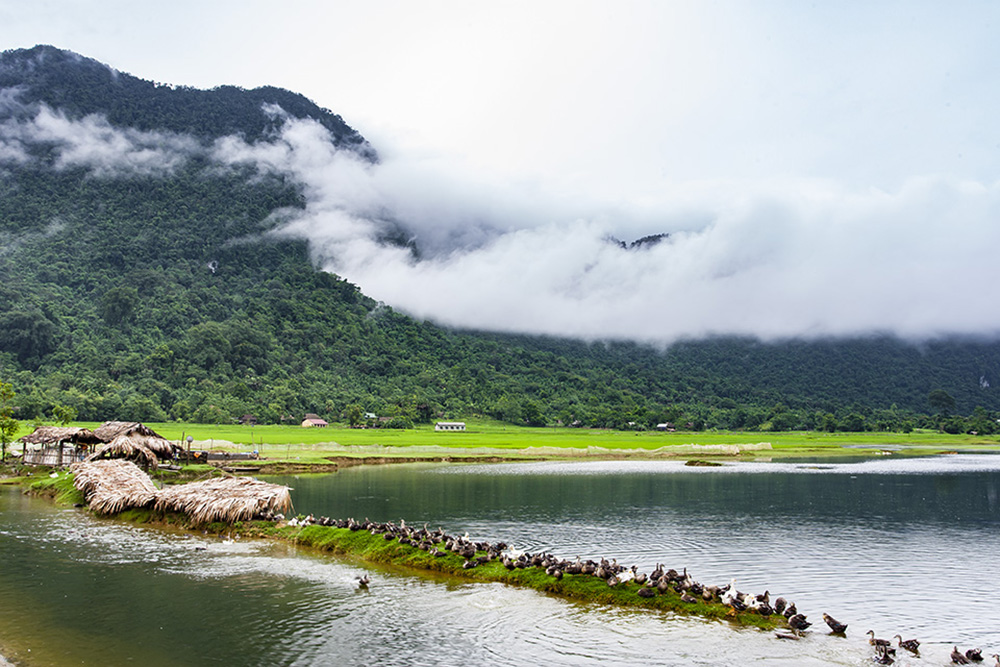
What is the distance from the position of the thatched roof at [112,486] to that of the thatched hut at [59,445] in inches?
239

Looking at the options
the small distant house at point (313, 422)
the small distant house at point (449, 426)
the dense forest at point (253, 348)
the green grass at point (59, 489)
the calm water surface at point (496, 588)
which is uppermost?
the dense forest at point (253, 348)

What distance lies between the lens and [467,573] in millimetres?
17359

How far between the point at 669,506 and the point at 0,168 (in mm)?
180814

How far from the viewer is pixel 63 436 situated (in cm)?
3834

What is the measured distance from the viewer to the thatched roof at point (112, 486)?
2597cm

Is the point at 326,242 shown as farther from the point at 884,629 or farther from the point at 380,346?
the point at 884,629

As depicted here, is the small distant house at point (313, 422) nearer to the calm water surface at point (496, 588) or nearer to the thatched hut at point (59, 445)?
the thatched hut at point (59, 445)

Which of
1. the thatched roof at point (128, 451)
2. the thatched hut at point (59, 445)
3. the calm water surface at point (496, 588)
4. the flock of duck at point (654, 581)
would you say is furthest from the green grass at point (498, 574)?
the thatched hut at point (59, 445)

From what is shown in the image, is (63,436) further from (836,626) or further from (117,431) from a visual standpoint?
(836,626)

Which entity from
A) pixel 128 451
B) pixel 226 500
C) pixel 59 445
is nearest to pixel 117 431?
pixel 128 451

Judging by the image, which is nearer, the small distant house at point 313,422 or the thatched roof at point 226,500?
the thatched roof at point 226,500

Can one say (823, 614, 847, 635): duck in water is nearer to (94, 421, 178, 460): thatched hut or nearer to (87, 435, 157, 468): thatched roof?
(87, 435, 157, 468): thatched roof

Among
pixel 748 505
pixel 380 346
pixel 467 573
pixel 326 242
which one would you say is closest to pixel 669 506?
pixel 748 505

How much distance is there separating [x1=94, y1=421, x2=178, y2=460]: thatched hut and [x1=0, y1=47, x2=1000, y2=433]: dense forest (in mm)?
49370
